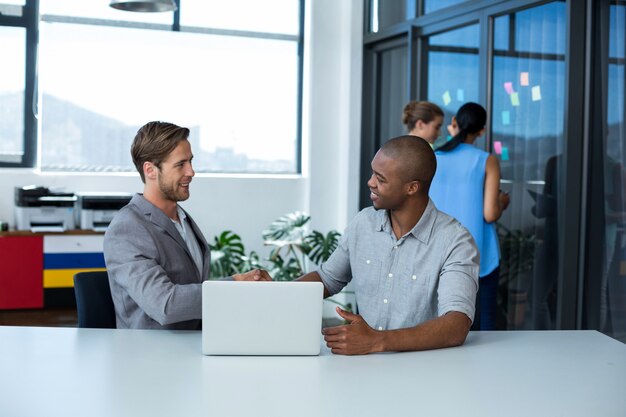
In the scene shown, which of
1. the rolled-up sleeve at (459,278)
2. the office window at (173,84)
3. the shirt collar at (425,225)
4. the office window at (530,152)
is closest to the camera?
the rolled-up sleeve at (459,278)

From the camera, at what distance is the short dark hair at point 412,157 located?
280 centimetres

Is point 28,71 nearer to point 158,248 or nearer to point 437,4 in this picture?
point 437,4

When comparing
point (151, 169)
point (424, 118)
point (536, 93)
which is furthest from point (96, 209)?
point (151, 169)

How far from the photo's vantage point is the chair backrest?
112 inches

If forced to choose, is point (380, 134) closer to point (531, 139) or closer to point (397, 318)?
point (531, 139)

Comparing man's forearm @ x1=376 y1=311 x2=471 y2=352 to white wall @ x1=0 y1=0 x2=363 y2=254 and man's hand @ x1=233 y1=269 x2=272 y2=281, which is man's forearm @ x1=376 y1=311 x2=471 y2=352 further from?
white wall @ x1=0 y1=0 x2=363 y2=254

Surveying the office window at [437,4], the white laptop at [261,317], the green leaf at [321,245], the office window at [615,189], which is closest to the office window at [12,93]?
the green leaf at [321,245]

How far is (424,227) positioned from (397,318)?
0.31 metres

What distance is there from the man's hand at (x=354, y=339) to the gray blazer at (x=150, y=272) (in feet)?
1.51

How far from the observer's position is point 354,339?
245cm

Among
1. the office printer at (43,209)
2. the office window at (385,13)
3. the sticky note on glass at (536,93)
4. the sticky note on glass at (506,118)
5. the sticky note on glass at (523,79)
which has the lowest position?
the office printer at (43,209)

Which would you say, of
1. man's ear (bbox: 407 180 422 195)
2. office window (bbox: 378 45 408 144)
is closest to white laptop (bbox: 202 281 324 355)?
man's ear (bbox: 407 180 422 195)

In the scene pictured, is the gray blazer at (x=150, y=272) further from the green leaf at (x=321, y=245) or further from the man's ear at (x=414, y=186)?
the green leaf at (x=321, y=245)

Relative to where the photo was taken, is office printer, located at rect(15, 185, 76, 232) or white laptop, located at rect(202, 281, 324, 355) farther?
office printer, located at rect(15, 185, 76, 232)
